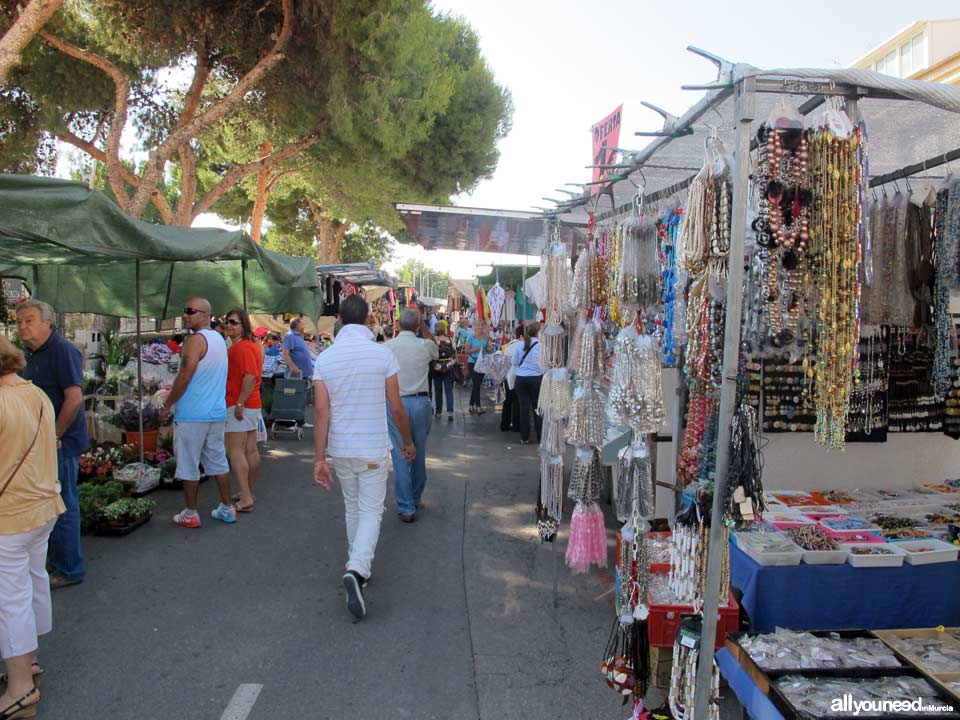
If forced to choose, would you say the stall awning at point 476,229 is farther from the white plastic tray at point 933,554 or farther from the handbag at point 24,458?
the handbag at point 24,458

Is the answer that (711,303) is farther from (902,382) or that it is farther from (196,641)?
(196,641)

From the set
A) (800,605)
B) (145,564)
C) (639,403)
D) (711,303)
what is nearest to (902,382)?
(800,605)

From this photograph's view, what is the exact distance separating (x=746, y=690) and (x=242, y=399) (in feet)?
14.6

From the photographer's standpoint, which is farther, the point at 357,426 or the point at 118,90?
the point at 118,90

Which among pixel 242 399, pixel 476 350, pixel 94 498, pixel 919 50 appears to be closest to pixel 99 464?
pixel 94 498

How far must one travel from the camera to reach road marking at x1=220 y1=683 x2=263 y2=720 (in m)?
2.94

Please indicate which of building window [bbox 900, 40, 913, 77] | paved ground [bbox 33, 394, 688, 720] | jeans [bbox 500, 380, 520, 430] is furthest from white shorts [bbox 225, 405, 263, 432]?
building window [bbox 900, 40, 913, 77]

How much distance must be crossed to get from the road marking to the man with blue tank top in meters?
2.60

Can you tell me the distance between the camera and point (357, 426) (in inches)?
157

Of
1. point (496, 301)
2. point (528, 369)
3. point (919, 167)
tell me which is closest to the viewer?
point (919, 167)

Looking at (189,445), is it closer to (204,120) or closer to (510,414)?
(510,414)

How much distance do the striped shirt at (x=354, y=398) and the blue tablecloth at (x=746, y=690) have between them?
2.21 metres

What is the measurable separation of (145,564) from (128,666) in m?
1.48

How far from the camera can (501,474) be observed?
7.57 meters
